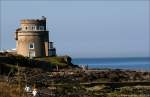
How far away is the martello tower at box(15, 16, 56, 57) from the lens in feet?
236

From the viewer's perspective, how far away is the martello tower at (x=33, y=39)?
72.0m

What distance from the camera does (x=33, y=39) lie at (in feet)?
237

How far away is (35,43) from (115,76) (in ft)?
61.3

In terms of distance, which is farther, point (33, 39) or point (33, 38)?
point (33, 38)

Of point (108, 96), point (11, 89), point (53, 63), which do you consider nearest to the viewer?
point (11, 89)

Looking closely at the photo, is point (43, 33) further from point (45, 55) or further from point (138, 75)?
point (138, 75)

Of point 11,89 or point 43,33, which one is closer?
→ point 11,89

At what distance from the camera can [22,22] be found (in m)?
73.9

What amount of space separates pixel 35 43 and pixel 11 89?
5057 cm

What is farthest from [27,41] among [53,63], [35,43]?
[53,63]

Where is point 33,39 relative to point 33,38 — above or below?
below

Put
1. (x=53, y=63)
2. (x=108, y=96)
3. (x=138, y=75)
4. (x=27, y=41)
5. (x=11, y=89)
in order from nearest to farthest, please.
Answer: (x=11, y=89)
(x=108, y=96)
(x=138, y=75)
(x=53, y=63)
(x=27, y=41)

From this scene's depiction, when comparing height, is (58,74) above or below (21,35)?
below

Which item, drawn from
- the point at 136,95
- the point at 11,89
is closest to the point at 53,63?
the point at 136,95
